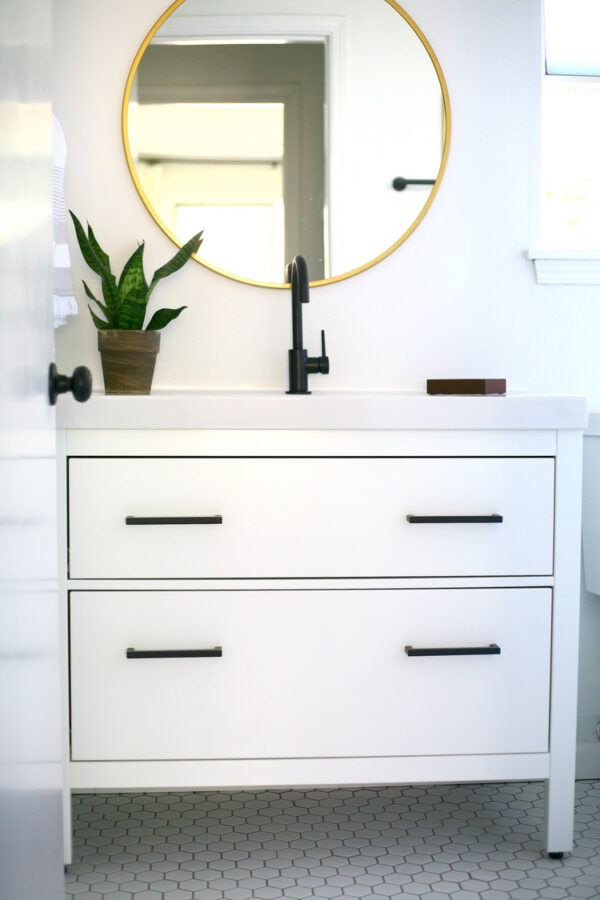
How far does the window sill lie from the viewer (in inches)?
82.1

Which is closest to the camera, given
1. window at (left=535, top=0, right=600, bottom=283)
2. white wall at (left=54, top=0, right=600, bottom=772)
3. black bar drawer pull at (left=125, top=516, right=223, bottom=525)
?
black bar drawer pull at (left=125, top=516, right=223, bottom=525)

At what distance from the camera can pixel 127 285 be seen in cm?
184

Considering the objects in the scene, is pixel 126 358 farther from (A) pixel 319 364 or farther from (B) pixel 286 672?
(B) pixel 286 672

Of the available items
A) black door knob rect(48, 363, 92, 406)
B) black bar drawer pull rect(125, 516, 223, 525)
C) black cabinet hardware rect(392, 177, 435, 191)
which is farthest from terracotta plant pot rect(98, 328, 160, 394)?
black door knob rect(48, 363, 92, 406)

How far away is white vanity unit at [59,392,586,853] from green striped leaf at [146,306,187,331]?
1.27ft

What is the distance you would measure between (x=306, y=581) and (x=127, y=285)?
2.38 feet

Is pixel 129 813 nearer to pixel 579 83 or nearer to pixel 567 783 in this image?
pixel 567 783

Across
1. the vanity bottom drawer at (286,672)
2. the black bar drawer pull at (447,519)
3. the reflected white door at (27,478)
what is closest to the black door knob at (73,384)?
the reflected white door at (27,478)

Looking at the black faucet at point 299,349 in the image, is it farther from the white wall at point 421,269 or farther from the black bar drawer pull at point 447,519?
the black bar drawer pull at point 447,519

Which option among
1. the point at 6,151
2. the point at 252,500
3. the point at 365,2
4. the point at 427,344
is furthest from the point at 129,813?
the point at 365,2

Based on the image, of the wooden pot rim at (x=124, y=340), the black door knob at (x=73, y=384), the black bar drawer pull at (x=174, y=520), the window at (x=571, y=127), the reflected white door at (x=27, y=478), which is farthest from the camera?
the window at (x=571, y=127)

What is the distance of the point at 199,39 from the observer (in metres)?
1.99

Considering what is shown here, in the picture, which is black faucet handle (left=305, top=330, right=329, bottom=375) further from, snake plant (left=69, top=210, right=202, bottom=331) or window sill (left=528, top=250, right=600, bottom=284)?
window sill (left=528, top=250, right=600, bottom=284)

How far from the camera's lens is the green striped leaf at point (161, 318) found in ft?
6.23
